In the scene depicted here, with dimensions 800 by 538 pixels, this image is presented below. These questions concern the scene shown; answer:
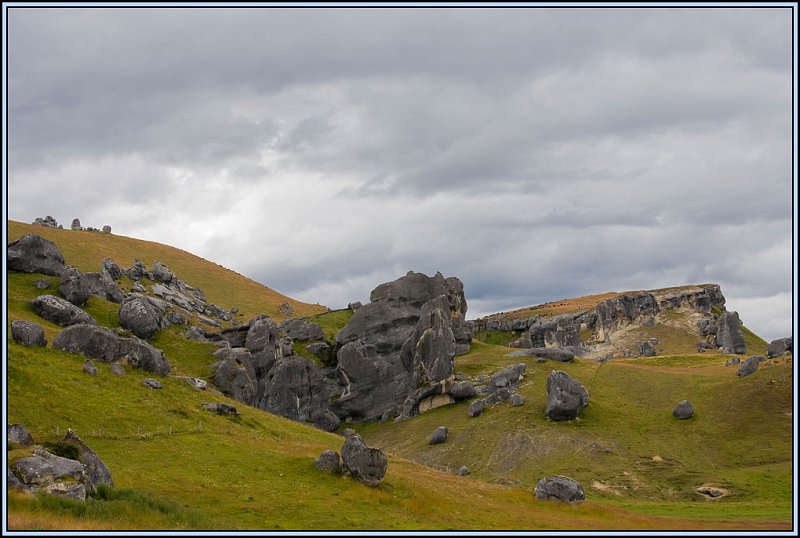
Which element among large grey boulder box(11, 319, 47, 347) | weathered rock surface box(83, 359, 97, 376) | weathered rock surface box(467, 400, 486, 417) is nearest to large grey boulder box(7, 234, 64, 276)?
large grey boulder box(11, 319, 47, 347)

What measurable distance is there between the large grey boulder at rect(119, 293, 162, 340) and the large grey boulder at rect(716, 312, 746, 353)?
13093 cm

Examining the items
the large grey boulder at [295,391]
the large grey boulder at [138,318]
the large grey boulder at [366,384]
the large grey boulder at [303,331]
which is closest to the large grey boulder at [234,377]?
the large grey boulder at [295,391]

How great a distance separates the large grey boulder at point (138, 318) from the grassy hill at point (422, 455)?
2.27 meters

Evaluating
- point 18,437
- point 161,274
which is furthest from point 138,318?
point 161,274

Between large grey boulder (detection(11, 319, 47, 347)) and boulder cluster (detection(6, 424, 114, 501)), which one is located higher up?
large grey boulder (detection(11, 319, 47, 347))

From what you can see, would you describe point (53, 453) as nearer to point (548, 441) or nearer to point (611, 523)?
point (611, 523)

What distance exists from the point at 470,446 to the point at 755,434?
128ft

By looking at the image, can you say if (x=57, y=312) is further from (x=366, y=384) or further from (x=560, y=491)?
(x=560, y=491)

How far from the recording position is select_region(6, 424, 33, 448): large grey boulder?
1495 inches

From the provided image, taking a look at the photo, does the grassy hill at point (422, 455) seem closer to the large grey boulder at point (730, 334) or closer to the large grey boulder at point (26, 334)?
the large grey boulder at point (26, 334)

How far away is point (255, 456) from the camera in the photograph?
55406 mm

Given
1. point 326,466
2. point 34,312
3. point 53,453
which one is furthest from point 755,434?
point 34,312

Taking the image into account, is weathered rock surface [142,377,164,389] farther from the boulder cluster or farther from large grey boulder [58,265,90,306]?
large grey boulder [58,265,90,306]

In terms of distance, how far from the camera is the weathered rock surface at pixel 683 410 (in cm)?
10112
